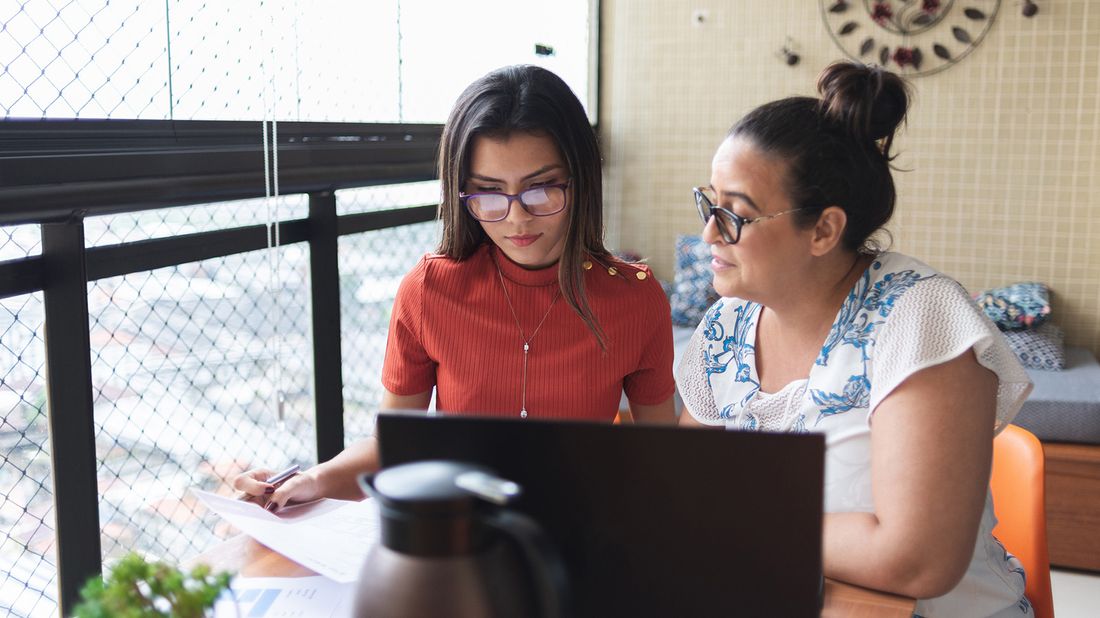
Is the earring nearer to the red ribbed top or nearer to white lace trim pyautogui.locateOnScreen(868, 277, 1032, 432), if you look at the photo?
the red ribbed top

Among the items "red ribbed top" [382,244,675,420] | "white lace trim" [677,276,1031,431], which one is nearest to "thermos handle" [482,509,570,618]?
"white lace trim" [677,276,1031,431]

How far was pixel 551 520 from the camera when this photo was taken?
780 millimetres

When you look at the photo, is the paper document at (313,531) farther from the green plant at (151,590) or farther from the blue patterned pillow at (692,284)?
the blue patterned pillow at (692,284)

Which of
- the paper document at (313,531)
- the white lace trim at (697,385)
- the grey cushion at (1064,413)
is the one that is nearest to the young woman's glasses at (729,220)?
the white lace trim at (697,385)

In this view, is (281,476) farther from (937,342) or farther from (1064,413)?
(1064,413)

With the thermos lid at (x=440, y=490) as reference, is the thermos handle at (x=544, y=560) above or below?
below

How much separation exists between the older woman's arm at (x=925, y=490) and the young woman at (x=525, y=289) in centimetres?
52

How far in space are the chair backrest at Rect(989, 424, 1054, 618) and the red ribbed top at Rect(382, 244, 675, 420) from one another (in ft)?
1.98

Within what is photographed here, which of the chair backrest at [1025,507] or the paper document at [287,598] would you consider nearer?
the paper document at [287,598]

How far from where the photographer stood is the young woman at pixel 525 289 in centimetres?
145

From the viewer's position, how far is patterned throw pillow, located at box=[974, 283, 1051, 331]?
359 centimetres

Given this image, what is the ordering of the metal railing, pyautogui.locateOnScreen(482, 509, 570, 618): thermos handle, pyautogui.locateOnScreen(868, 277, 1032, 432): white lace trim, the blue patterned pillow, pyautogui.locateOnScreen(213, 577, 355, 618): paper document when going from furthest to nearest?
the blue patterned pillow < the metal railing < pyautogui.locateOnScreen(868, 277, 1032, 432): white lace trim < pyautogui.locateOnScreen(213, 577, 355, 618): paper document < pyautogui.locateOnScreen(482, 509, 570, 618): thermos handle

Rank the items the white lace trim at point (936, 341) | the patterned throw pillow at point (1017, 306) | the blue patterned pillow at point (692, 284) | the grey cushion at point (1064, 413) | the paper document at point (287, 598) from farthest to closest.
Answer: the blue patterned pillow at point (692, 284), the patterned throw pillow at point (1017, 306), the grey cushion at point (1064, 413), the white lace trim at point (936, 341), the paper document at point (287, 598)

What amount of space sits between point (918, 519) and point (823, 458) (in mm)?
471
